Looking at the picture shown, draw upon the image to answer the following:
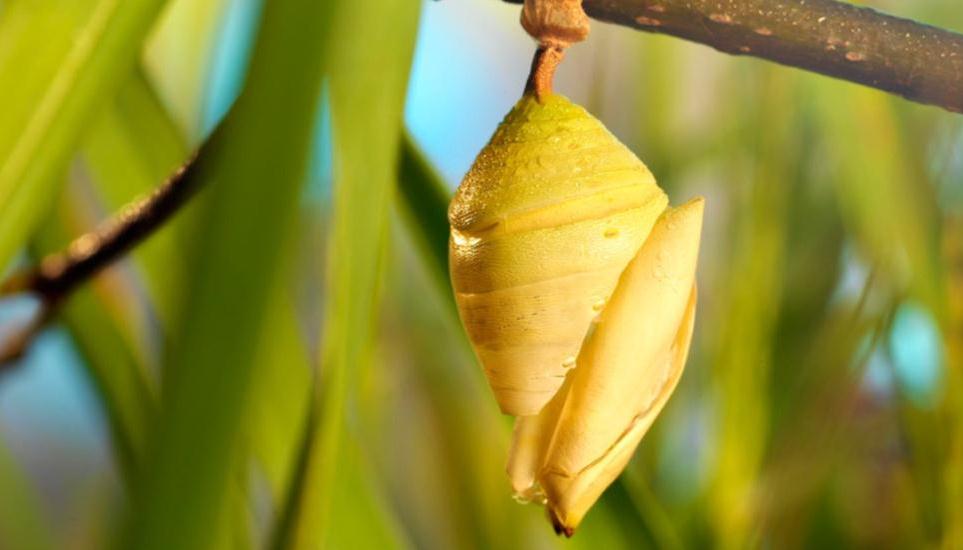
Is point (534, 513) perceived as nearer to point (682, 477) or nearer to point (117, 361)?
point (682, 477)

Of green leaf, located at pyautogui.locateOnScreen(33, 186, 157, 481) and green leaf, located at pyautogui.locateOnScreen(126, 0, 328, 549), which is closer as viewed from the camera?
green leaf, located at pyautogui.locateOnScreen(126, 0, 328, 549)

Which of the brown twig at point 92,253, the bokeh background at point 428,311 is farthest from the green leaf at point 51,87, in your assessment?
the brown twig at point 92,253

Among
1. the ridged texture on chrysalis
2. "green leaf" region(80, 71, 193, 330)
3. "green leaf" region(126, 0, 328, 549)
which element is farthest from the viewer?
"green leaf" region(80, 71, 193, 330)

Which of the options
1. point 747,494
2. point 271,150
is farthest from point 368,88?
point 747,494

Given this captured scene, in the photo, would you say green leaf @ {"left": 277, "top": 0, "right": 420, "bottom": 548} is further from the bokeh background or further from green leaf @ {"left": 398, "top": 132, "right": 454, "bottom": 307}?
green leaf @ {"left": 398, "top": 132, "right": 454, "bottom": 307}

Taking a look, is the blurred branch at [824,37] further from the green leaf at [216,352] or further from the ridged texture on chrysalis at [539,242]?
the green leaf at [216,352]

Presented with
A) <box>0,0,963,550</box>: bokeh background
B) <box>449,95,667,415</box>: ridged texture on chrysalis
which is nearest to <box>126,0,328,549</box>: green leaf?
<box>0,0,963,550</box>: bokeh background

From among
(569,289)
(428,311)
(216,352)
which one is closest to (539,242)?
(569,289)
